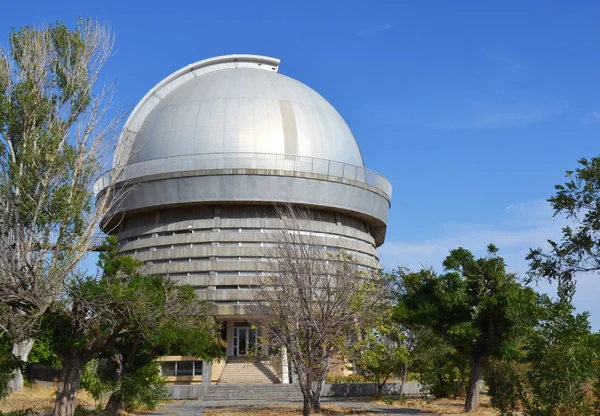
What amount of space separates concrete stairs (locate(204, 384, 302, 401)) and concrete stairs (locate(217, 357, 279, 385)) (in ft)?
9.64

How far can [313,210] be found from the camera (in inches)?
1999

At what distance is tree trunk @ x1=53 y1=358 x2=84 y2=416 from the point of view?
63.6ft

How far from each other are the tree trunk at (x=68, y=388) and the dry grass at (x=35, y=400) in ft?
15.4

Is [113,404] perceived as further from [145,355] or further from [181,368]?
[181,368]

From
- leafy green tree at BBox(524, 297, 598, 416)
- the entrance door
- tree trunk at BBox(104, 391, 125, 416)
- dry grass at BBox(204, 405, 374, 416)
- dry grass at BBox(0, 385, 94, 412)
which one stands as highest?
the entrance door

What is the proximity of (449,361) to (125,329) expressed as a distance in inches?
831

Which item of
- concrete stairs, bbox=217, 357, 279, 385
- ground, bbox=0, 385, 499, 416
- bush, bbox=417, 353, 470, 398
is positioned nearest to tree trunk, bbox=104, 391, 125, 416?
ground, bbox=0, 385, 499, 416

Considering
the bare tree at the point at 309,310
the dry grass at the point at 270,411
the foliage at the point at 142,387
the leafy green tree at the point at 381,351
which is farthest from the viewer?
the leafy green tree at the point at 381,351

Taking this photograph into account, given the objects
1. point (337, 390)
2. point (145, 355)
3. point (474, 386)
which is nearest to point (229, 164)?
point (337, 390)

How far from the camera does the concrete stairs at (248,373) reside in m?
42.7

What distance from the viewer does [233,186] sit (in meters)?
48.2

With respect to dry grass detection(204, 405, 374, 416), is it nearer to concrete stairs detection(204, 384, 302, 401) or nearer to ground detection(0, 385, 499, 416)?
ground detection(0, 385, 499, 416)

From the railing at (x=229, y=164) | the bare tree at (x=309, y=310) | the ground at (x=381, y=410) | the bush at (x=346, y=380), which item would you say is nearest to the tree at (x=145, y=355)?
the ground at (x=381, y=410)

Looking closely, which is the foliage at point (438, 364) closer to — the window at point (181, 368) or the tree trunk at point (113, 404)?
the window at point (181, 368)
